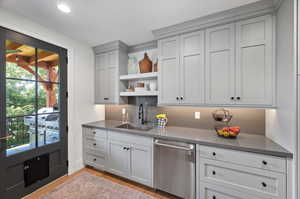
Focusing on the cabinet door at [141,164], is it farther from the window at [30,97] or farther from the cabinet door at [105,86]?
the window at [30,97]

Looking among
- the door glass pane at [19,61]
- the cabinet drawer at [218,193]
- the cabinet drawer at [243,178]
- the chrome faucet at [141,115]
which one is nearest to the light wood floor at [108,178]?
the cabinet drawer at [218,193]

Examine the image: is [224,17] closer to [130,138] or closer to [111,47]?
[111,47]

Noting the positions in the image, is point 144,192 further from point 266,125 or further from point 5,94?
point 5,94

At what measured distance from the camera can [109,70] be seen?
9.03 feet

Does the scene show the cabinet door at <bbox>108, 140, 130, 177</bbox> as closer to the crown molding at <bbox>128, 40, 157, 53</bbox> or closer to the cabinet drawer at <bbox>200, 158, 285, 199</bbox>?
the cabinet drawer at <bbox>200, 158, 285, 199</bbox>

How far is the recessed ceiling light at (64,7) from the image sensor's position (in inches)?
60.6

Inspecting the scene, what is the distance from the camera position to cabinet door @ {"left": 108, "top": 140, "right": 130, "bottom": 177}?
216 centimetres

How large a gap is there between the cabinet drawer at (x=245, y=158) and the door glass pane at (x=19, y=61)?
8.80 feet

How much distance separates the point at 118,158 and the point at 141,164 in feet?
1.56

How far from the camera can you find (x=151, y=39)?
2514mm

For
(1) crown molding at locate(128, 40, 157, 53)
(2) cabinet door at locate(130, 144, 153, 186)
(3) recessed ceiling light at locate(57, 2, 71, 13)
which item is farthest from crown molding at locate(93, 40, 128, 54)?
(2) cabinet door at locate(130, 144, 153, 186)

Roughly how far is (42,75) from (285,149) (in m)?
3.39

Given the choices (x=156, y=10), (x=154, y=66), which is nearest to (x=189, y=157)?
(x=154, y=66)

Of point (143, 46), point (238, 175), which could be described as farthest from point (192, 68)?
point (238, 175)
